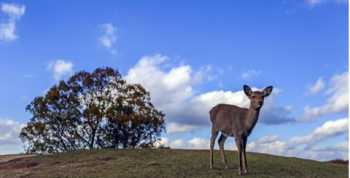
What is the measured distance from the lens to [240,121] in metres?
21.4

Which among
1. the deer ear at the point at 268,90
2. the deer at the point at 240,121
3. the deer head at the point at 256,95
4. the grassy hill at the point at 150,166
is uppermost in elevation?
the deer ear at the point at 268,90

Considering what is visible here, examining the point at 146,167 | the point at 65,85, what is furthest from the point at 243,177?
the point at 65,85

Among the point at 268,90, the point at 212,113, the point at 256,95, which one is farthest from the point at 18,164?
the point at 268,90

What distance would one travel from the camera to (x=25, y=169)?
2655 cm

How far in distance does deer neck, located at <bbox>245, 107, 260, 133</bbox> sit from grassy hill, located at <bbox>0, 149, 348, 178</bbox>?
1834 millimetres

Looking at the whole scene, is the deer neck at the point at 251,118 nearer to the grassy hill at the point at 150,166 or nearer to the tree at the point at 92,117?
the grassy hill at the point at 150,166

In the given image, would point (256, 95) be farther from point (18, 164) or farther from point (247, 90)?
point (18, 164)

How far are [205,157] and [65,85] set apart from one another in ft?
87.1

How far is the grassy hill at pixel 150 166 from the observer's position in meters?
22.6

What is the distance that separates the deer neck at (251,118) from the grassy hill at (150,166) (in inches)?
72.2

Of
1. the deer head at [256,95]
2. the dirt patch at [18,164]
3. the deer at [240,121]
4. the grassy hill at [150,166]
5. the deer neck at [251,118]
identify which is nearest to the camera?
the deer head at [256,95]

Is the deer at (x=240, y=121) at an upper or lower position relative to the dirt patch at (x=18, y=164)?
upper

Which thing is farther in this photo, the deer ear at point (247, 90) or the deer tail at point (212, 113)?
the deer tail at point (212, 113)

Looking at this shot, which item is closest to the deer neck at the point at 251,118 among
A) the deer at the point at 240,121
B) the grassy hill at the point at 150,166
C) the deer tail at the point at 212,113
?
the deer at the point at 240,121
